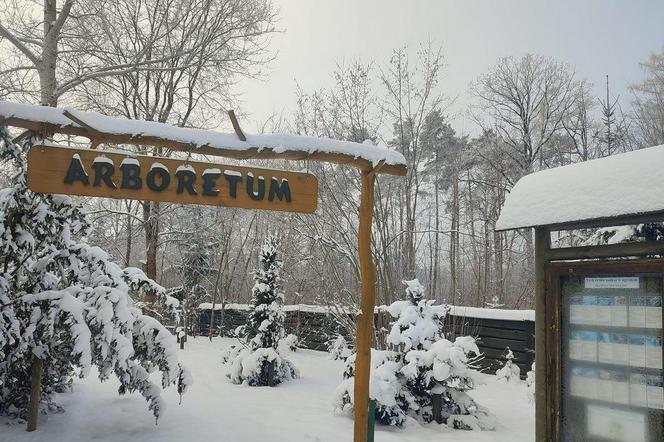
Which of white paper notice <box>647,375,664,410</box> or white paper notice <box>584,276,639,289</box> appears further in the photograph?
white paper notice <box>584,276,639,289</box>

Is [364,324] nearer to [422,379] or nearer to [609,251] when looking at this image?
[609,251]

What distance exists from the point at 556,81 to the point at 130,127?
1884 cm

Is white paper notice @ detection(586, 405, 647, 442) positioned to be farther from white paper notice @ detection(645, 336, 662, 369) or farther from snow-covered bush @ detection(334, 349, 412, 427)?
snow-covered bush @ detection(334, 349, 412, 427)

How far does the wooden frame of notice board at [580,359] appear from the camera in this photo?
358 cm

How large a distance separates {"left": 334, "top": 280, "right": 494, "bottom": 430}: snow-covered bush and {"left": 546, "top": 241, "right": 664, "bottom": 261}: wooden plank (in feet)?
7.41

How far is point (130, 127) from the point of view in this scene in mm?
4031

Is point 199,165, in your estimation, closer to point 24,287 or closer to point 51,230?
point 51,230

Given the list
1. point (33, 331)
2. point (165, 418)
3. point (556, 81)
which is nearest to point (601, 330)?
point (165, 418)

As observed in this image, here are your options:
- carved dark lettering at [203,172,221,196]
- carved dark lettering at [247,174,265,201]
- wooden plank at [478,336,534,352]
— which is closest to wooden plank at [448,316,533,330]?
wooden plank at [478,336,534,352]

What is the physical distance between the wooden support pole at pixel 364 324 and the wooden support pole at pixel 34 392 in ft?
10.5

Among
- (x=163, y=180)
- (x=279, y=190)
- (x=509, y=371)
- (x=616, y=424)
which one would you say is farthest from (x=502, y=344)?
(x=163, y=180)

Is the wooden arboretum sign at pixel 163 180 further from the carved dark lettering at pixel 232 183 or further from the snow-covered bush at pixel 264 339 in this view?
the snow-covered bush at pixel 264 339

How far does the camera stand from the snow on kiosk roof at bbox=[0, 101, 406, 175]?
3838 millimetres

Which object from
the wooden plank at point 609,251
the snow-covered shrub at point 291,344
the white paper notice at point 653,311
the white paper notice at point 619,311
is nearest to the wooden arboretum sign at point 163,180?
the wooden plank at point 609,251
